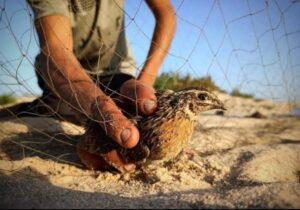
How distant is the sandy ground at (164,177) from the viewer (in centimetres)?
243

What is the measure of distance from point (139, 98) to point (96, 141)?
1.96 feet

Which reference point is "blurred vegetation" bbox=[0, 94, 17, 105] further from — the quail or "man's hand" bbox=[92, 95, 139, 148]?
"man's hand" bbox=[92, 95, 139, 148]

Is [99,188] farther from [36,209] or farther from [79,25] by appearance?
[79,25]

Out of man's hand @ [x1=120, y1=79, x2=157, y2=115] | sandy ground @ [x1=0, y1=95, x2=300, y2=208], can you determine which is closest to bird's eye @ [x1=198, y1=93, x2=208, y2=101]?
man's hand @ [x1=120, y1=79, x2=157, y2=115]

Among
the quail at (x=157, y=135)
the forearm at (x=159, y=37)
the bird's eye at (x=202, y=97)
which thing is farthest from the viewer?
the forearm at (x=159, y=37)

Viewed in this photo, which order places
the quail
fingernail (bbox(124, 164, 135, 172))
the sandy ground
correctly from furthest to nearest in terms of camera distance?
1. fingernail (bbox(124, 164, 135, 172))
2. the quail
3. the sandy ground

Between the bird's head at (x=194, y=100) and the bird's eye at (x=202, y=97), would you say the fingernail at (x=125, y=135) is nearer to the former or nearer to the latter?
the bird's head at (x=194, y=100)

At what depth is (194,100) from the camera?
3.68 m

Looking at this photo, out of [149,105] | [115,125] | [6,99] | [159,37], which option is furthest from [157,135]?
[6,99]

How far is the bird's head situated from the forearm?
3.75ft

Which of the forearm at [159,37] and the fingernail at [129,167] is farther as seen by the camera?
the forearm at [159,37]

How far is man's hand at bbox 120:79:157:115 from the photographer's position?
3463 millimetres

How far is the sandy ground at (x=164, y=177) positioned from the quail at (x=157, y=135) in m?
0.21

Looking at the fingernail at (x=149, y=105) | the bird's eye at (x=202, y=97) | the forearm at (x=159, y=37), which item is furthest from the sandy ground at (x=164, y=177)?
the forearm at (x=159, y=37)
